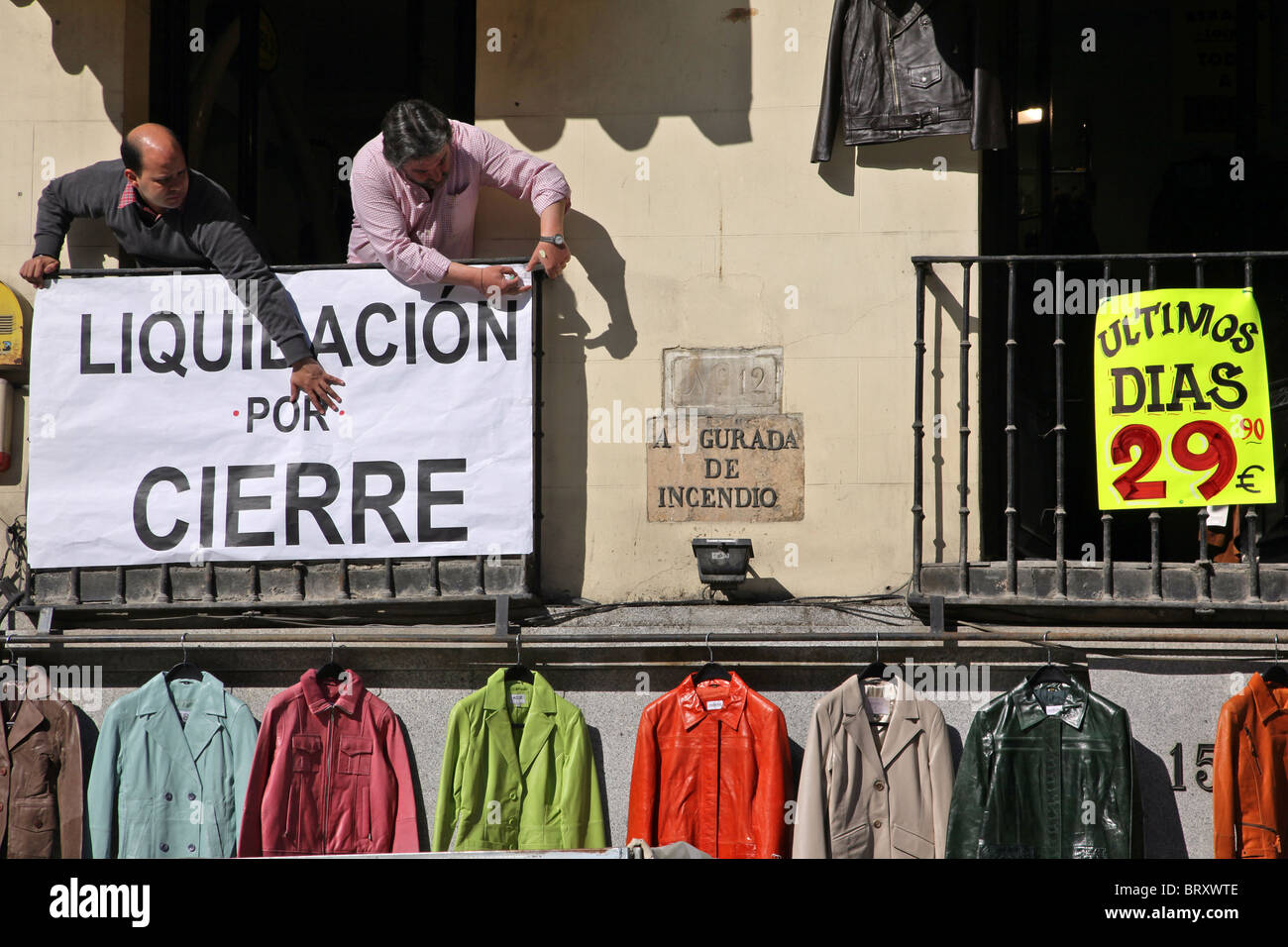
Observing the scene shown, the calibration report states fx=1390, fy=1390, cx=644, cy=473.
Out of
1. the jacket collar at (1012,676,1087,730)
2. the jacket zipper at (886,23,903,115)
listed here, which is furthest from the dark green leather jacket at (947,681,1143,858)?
the jacket zipper at (886,23,903,115)

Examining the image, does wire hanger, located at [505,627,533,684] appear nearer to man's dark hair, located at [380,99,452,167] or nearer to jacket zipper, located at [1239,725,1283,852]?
man's dark hair, located at [380,99,452,167]

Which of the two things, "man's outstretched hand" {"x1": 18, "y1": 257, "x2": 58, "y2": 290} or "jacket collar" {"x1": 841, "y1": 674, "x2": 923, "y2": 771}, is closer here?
"jacket collar" {"x1": 841, "y1": 674, "x2": 923, "y2": 771}

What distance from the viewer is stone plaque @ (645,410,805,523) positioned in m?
6.70

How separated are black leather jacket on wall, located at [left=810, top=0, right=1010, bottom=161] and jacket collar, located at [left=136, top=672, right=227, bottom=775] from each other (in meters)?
3.82

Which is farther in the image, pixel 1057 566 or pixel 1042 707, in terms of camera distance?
pixel 1057 566

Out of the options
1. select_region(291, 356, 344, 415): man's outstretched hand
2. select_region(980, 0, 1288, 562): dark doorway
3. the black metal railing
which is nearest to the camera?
the black metal railing

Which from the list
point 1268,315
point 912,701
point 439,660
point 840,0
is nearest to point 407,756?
point 439,660

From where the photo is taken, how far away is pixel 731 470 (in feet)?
22.0

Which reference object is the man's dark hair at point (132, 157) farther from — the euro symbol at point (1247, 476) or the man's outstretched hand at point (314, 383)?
the euro symbol at point (1247, 476)

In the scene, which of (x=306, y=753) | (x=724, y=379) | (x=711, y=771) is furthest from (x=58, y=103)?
(x=711, y=771)

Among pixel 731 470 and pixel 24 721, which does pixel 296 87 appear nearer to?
pixel 731 470

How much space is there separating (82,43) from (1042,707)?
571 cm
